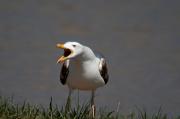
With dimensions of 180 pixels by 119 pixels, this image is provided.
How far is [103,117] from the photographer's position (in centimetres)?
370

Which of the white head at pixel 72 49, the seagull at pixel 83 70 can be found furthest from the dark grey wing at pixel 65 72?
the white head at pixel 72 49

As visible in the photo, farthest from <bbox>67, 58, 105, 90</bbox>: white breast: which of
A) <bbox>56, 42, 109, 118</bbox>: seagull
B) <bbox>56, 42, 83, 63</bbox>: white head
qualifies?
<bbox>56, 42, 83, 63</bbox>: white head

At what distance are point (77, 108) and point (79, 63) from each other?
Answer: 0.28 m

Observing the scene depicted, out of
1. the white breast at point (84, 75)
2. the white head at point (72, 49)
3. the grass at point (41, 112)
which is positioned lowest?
the grass at point (41, 112)

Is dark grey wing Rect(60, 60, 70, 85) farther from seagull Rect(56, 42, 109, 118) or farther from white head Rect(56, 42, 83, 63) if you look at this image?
white head Rect(56, 42, 83, 63)

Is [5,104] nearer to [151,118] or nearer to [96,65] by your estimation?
[96,65]

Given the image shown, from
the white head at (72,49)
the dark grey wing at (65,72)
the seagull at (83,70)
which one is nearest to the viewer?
the white head at (72,49)

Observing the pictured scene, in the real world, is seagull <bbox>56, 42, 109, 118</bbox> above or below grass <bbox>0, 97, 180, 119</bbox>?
above

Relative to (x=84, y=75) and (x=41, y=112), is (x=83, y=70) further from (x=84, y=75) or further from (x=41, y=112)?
(x=41, y=112)

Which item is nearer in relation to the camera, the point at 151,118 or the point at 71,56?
the point at 71,56

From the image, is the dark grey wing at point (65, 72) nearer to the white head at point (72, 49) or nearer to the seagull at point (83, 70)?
the seagull at point (83, 70)

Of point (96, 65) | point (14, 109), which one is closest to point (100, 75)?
point (96, 65)

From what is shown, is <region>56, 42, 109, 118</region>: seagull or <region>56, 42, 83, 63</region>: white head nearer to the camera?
<region>56, 42, 83, 63</region>: white head

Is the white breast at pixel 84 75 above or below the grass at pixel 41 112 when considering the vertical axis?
above
